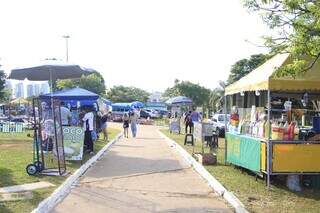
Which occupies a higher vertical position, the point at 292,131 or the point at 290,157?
the point at 292,131

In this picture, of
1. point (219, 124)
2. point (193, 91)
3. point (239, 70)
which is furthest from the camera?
point (193, 91)

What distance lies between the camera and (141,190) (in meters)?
12.6

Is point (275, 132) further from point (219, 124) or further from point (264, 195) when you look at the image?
point (219, 124)

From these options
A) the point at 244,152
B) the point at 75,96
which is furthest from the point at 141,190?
the point at 75,96

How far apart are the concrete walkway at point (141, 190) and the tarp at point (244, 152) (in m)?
1.21

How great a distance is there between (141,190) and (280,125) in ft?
11.8

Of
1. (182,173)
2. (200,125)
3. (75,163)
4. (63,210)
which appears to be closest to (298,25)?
(63,210)

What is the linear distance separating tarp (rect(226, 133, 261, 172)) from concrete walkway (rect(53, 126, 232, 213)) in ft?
3.98

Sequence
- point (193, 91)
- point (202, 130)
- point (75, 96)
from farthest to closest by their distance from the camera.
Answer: point (193, 91), point (75, 96), point (202, 130)

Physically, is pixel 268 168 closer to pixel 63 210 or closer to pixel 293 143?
pixel 293 143

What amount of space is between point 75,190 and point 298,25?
18.9 feet

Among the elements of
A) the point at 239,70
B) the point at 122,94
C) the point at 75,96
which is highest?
the point at 239,70

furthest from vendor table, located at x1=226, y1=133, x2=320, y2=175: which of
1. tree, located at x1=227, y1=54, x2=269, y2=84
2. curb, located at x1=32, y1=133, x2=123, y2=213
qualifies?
tree, located at x1=227, y1=54, x2=269, y2=84

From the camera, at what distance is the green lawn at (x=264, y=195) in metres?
10.6
